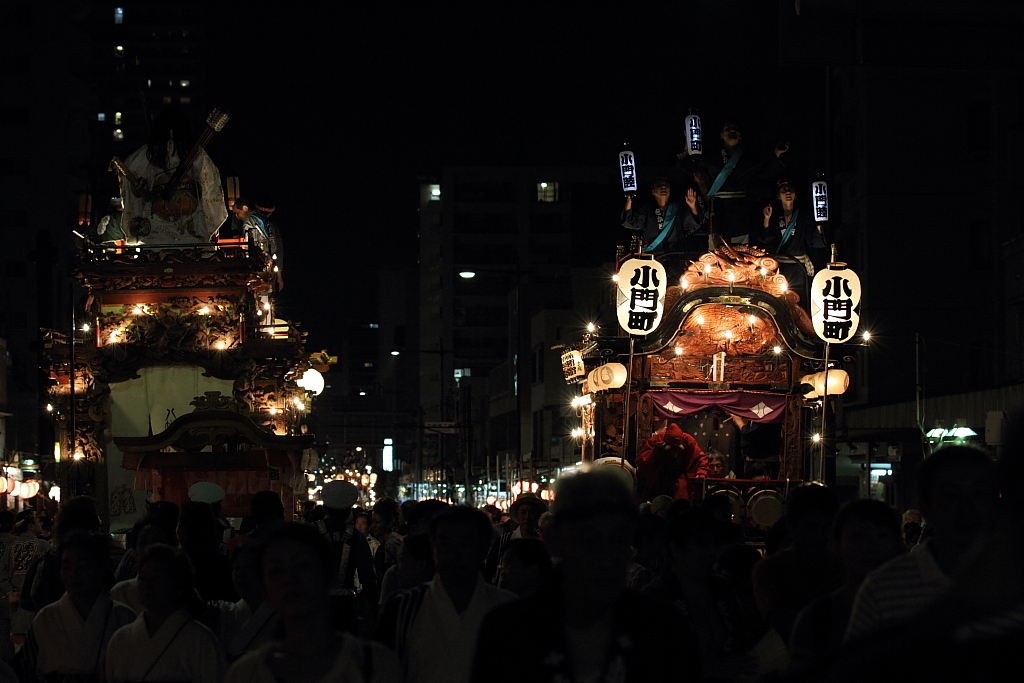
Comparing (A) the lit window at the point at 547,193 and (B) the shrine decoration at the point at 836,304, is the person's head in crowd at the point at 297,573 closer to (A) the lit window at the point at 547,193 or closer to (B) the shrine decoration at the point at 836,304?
(B) the shrine decoration at the point at 836,304

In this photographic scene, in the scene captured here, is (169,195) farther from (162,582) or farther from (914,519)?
(162,582)

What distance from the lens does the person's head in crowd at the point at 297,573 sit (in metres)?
4.49

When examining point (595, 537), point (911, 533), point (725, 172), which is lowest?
point (911, 533)

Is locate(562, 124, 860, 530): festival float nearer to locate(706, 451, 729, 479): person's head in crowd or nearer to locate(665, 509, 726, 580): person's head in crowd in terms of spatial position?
locate(706, 451, 729, 479): person's head in crowd

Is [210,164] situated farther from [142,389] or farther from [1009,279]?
[1009,279]

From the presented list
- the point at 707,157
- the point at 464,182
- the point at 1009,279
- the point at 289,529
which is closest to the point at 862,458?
the point at 1009,279

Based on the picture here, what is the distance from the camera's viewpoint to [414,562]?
25.7ft

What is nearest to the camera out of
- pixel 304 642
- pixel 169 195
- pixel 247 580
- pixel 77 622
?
pixel 304 642

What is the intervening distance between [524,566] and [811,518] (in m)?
2.19

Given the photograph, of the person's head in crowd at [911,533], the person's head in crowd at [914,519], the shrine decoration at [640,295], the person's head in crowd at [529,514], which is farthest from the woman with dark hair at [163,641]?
the shrine decoration at [640,295]

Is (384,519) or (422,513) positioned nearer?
(422,513)

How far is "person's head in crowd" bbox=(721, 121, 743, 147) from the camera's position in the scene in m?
22.1

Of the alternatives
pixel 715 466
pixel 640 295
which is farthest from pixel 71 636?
pixel 715 466

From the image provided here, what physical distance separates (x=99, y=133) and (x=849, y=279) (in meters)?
102
